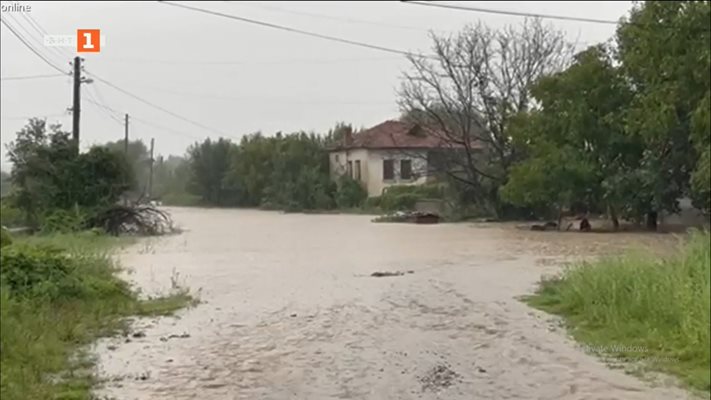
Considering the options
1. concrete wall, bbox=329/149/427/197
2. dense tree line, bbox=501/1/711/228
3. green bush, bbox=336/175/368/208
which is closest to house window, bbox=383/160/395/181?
concrete wall, bbox=329/149/427/197

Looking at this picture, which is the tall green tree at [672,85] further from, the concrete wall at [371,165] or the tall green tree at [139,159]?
the concrete wall at [371,165]

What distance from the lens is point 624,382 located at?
8672mm

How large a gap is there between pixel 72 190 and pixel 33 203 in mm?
1493

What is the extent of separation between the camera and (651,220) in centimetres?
3005

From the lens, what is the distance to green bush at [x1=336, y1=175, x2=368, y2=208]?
190 ft

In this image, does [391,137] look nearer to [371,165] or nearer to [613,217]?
[371,165]

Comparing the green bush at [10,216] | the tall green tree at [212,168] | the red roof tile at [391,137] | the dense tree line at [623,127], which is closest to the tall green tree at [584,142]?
the dense tree line at [623,127]

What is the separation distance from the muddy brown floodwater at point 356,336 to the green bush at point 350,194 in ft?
103

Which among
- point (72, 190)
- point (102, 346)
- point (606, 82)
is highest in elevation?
point (606, 82)

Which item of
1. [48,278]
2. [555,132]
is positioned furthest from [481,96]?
[48,278]

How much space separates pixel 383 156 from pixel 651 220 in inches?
1189

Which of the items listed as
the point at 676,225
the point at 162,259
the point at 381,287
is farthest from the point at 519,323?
the point at 162,259

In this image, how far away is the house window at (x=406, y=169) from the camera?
54487mm

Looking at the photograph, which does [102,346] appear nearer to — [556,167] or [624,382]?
[624,382]
